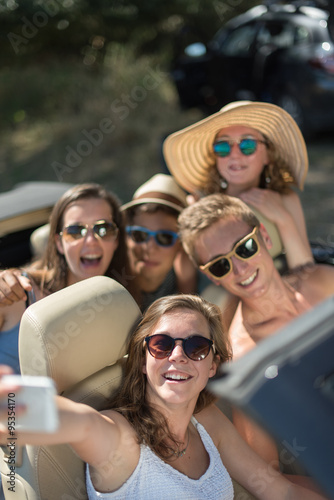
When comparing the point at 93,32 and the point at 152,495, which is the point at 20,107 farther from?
the point at 152,495

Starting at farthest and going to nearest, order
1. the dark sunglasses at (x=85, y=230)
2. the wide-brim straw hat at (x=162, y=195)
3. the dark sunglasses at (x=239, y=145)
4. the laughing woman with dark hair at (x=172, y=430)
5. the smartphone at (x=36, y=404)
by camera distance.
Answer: the wide-brim straw hat at (x=162, y=195) < the dark sunglasses at (x=239, y=145) < the dark sunglasses at (x=85, y=230) < the laughing woman with dark hair at (x=172, y=430) < the smartphone at (x=36, y=404)

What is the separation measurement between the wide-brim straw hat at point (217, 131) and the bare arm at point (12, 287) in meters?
1.08

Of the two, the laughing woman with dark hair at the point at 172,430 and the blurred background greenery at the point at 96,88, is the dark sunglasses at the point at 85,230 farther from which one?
the blurred background greenery at the point at 96,88

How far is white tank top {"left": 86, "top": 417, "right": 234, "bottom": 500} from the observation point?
1.80m

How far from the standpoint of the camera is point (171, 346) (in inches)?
74.6

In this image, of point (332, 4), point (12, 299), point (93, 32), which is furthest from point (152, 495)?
point (93, 32)

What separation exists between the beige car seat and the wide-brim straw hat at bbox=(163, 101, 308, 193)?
4.08 ft

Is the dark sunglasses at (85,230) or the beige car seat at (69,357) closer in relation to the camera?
the beige car seat at (69,357)

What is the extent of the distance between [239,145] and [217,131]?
0.16m

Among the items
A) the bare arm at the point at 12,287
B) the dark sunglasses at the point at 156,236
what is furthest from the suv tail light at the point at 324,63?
the bare arm at the point at 12,287

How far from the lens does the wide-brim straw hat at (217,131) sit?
116 inches

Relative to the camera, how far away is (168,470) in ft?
6.11

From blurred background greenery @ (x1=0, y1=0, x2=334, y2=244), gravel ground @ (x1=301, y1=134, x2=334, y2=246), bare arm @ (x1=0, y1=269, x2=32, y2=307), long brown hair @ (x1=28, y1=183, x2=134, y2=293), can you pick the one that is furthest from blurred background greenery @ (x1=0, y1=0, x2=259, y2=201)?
bare arm @ (x1=0, y1=269, x2=32, y2=307)

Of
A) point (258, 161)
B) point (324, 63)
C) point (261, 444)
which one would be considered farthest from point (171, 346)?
point (324, 63)
